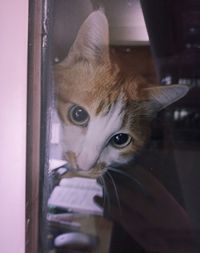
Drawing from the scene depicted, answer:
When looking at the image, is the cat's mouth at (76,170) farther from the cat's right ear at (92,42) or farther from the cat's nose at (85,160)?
the cat's right ear at (92,42)

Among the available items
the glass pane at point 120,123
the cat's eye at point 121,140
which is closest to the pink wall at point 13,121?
the glass pane at point 120,123

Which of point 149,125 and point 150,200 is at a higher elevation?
point 149,125

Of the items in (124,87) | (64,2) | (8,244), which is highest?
(64,2)

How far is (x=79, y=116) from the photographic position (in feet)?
1.76

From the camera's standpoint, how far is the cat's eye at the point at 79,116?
53cm

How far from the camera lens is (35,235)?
0.50m

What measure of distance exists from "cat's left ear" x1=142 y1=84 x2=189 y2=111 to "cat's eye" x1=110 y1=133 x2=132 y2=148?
7 centimetres

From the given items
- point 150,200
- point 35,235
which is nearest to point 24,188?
point 35,235

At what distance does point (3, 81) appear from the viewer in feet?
1.59

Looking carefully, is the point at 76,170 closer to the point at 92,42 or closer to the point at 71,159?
the point at 71,159

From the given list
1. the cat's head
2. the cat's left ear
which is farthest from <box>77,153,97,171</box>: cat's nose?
the cat's left ear

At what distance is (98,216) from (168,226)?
0.12 metres

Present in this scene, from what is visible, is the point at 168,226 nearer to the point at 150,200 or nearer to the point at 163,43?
the point at 150,200

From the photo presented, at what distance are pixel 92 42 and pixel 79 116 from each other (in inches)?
4.7
